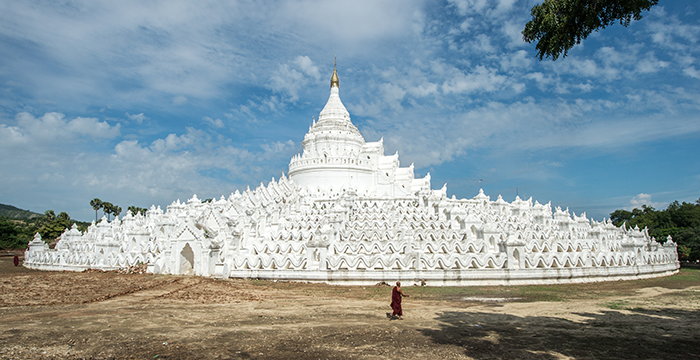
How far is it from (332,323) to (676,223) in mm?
72007

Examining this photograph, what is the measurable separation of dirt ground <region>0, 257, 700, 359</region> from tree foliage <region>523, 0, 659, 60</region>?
771 centimetres

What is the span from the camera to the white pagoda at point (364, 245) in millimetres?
20688

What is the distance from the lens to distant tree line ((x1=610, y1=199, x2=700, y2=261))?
129 ft

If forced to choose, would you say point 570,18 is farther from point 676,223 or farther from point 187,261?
point 676,223

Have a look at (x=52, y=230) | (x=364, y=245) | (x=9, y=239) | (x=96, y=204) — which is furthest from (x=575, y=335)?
(x=96, y=204)

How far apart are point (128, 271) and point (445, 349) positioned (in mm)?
21435

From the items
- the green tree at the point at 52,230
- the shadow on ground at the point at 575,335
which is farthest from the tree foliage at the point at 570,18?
the green tree at the point at 52,230

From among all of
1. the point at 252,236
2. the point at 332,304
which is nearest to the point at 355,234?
the point at 252,236

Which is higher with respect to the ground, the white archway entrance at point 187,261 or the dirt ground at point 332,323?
the white archway entrance at point 187,261

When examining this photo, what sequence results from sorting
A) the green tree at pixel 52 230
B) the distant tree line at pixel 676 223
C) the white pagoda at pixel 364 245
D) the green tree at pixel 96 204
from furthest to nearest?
the green tree at pixel 96 204, the green tree at pixel 52 230, the distant tree line at pixel 676 223, the white pagoda at pixel 364 245

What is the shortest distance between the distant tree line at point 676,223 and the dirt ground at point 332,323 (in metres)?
28.0

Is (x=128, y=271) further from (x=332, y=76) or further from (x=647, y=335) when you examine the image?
(x=332, y=76)

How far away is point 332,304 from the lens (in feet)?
47.6

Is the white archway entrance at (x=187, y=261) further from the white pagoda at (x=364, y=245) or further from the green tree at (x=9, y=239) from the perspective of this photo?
the green tree at (x=9, y=239)
